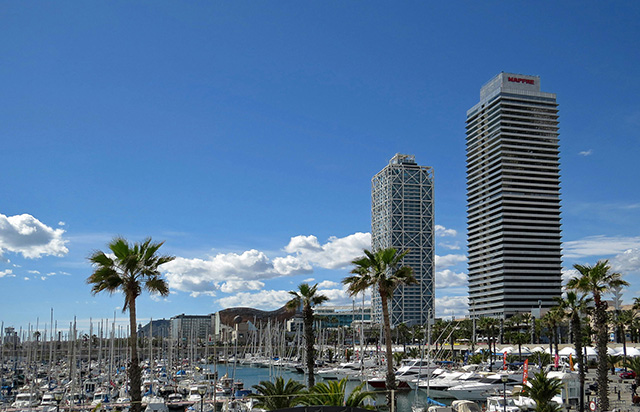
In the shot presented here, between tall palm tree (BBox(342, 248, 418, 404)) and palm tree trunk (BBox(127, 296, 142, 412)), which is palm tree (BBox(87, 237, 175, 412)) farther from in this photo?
tall palm tree (BBox(342, 248, 418, 404))

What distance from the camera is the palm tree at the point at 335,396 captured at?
23.1 m

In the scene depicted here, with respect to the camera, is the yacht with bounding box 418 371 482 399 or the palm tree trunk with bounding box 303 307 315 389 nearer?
the palm tree trunk with bounding box 303 307 315 389

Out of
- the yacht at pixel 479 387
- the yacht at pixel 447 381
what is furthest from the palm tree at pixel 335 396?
the yacht at pixel 447 381

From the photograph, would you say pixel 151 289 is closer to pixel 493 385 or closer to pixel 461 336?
pixel 493 385

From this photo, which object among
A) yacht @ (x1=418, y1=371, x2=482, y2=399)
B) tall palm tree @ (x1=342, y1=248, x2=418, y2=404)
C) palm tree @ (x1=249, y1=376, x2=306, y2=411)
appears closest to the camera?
palm tree @ (x1=249, y1=376, x2=306, y2=411)

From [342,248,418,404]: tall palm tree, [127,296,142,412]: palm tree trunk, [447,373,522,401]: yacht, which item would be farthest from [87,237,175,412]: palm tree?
[447,373,522,401]: yacht

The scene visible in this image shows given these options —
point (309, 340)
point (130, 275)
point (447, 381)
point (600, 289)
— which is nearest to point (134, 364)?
point (130, 275)

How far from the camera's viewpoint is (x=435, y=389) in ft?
263

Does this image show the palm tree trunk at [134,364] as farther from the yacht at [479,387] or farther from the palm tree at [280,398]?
the yacht at [479,387]

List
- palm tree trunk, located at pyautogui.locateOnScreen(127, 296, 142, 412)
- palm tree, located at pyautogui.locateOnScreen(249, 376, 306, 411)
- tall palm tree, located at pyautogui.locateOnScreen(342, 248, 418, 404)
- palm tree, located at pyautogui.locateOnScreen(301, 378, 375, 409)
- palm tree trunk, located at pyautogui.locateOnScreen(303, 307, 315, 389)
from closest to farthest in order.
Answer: palm tree, located at pyautogui.locateOnScreen(301, 378, 375, 409) < palm tree trunk, located at pyautogui.locateOnScreen(127, 296, 142, 412) < palm tree, located at pyautogui.locateOnScreen(249, 376, 306, 411) < tall palm tree, located at pyautogui.locateOnScreen(342, 248, 418, 404) < palm tree trunk, located at pyautogui.locateOnScreen(303, 307, 315, 389)

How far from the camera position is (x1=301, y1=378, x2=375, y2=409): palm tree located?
75.9ft

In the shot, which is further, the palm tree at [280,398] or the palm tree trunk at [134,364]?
the palm tree at [280,398]

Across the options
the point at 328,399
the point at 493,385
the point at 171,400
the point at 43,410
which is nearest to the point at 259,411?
the point at 328,399

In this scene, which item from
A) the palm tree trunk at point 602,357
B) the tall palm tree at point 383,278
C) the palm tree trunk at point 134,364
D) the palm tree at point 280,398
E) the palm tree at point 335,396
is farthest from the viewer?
the palm tree trunk at point 602,357
